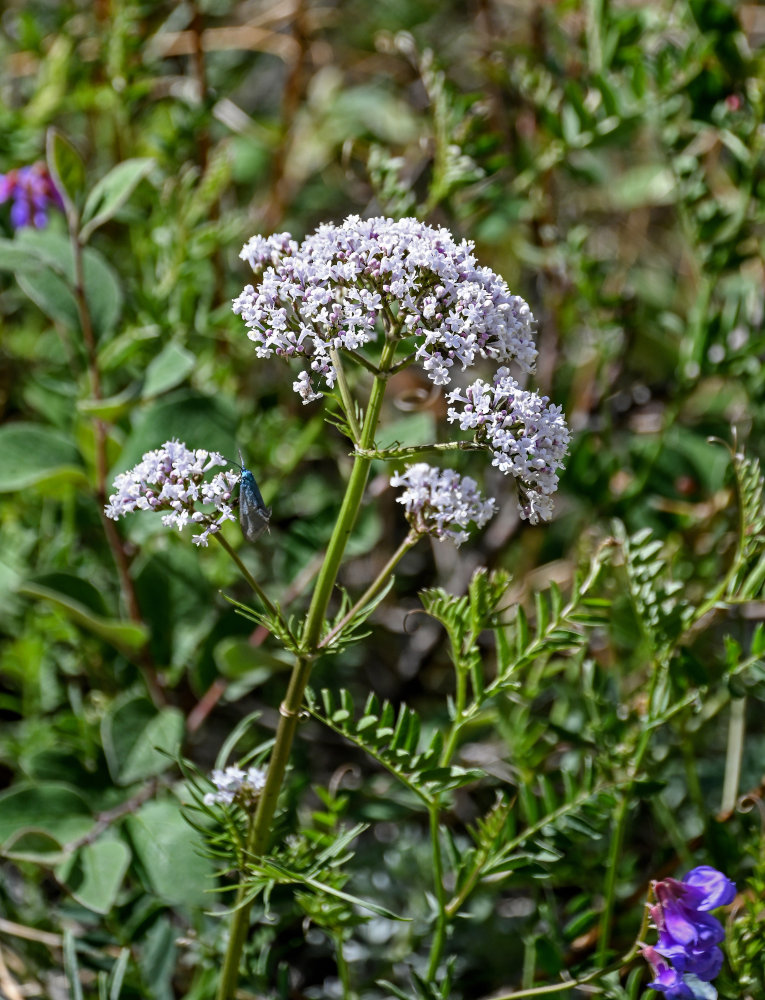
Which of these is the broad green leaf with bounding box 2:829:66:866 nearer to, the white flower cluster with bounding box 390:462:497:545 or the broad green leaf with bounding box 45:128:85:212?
the white flower cluster with bounding box 390:462:497:545

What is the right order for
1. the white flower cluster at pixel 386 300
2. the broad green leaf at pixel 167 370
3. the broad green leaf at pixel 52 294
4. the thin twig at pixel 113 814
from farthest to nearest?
1. the broad green leaf at pixel 52 294
2. the broad green leaf at pixel 167 370
3. the thin twig at pixel 113 814
4. the white flower cluster at pixel 386 300

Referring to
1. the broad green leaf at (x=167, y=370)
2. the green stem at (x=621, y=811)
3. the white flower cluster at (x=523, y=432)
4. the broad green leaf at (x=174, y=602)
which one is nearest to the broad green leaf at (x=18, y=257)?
the broad green leaf at (x=167, y=370)

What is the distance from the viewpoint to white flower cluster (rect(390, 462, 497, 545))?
2.81 feet

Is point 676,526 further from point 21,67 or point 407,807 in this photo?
point 21,67

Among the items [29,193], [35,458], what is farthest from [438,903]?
[29,193]

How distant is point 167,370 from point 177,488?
1.83ft

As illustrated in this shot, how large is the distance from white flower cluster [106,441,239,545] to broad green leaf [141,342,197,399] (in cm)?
48

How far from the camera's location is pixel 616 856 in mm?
1140

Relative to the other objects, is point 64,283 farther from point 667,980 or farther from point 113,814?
point 667,980

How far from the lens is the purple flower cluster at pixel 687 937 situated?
3.11 ft

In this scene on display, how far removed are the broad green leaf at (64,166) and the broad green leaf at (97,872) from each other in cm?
79

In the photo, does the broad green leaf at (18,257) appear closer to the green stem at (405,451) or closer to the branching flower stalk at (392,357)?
the branching flower stalk at (392,357)

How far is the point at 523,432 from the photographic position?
2.76 ft

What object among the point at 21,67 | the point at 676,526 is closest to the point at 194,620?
the point at 676,526
